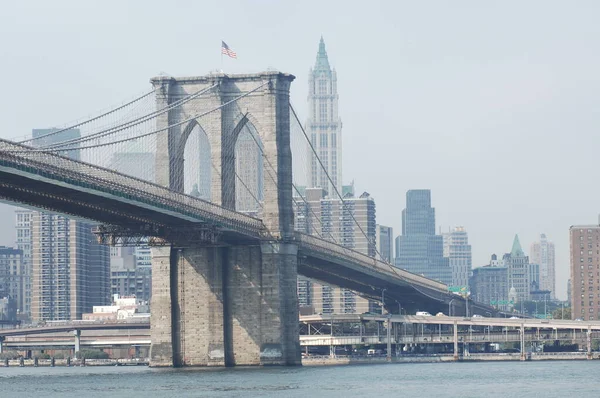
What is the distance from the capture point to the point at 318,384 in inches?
3570

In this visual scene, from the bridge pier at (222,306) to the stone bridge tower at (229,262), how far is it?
66mm

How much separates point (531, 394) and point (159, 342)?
38434mm

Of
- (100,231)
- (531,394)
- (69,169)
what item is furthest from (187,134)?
(531,394)

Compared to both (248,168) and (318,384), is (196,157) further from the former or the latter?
(318,384)

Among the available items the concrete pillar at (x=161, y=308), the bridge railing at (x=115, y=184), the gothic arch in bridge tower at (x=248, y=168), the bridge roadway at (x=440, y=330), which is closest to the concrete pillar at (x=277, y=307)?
the bridge railing at (x=115, y=184)

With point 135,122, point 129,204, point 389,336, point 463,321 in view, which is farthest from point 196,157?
point 463,321

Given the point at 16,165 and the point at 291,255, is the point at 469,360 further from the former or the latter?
the point at 16,165

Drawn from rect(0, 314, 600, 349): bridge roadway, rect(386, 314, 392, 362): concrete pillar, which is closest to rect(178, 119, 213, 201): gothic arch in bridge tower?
rect(386, 314, 392, 362): concrete pillar

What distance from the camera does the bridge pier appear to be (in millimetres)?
114250

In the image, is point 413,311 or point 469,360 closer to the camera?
point 469,360

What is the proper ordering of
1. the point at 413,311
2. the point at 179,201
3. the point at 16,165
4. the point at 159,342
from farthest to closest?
the point at 413,311, the point at 159,342, the point at 179,201, the point at 16,165

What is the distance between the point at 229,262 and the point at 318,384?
26.3 metres

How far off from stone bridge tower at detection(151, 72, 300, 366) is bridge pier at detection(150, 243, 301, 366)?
0.07 meters

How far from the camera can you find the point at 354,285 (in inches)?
6467
